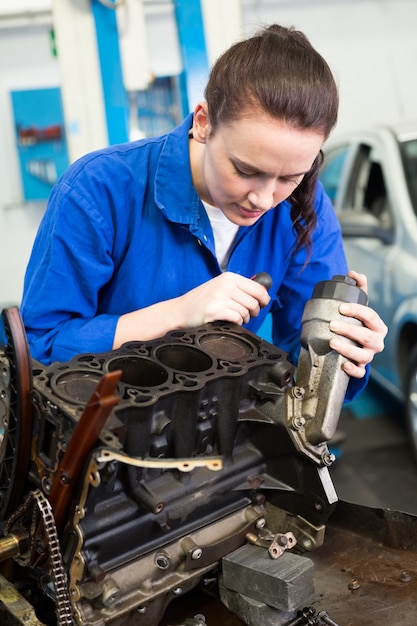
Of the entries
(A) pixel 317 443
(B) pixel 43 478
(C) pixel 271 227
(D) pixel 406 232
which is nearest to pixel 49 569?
(B) pixel 43 478

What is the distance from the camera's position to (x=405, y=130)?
320 cm

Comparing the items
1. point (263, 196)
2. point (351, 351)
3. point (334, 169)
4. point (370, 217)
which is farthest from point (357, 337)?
point (334, 169)

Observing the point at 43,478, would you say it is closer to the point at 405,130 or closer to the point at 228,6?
the point at 228,6

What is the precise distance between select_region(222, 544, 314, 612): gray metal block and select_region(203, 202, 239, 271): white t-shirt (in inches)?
23.0

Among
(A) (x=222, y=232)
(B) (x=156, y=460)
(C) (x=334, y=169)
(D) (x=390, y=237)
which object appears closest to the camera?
(B) (x=156, y=460)

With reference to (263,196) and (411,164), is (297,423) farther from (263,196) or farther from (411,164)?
(411,164)

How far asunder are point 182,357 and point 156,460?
0.25 meters

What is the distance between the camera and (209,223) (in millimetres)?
→ 1358

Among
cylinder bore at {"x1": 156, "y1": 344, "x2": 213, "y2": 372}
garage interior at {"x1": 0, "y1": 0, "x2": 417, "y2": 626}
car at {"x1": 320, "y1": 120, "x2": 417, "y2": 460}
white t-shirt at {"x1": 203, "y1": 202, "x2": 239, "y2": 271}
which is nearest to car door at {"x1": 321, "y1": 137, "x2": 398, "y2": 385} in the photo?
car at {"x1": 320, "y1": 120, "x2": 417, "y2": 460}

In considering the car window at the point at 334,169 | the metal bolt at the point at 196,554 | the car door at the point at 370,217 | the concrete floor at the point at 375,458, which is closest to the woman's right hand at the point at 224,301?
the metal bolt at the point at 196,554

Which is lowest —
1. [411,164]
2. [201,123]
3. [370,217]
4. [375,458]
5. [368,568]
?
[375,458]

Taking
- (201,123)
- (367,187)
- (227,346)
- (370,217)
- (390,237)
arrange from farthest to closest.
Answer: (367,187), (370,217), (390,237), (201,123), (227,346)

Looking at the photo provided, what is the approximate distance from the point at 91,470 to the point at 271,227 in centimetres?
73

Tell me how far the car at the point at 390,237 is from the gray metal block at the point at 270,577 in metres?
1.97
